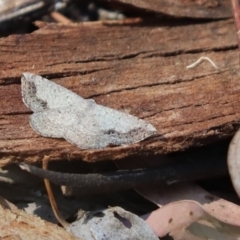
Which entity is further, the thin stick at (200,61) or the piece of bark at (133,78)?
the thin stick at (200,61)

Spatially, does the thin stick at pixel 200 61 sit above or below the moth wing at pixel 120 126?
above

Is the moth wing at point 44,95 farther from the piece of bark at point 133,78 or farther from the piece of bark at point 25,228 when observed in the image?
the piece of bark at point 25,228

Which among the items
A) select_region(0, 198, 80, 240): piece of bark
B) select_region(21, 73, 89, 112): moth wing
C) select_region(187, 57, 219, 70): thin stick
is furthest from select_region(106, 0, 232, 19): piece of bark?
select_region(0, 198, 80, 240): piece of bark

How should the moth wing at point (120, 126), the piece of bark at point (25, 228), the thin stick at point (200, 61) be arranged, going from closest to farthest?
the piece of bark at point (25, 228), the moth wing at point (120, 126), the thin stick at point (200, 61)

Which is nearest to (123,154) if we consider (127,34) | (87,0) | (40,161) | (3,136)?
(40,161)

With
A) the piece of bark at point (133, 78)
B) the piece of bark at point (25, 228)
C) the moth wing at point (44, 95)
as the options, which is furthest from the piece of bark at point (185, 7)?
the piece of bark at point (25, 228)

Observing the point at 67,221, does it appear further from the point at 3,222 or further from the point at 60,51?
the point at 60,51
